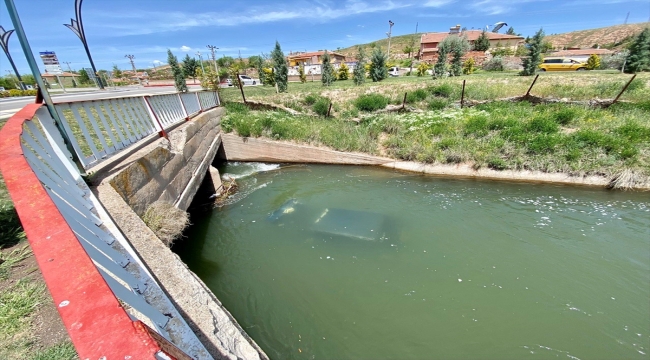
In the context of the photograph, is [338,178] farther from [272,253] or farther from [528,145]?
[528,145]

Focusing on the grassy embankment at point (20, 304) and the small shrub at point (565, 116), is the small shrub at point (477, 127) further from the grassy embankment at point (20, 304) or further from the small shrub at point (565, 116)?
the grassy embankment at point (20, 304)

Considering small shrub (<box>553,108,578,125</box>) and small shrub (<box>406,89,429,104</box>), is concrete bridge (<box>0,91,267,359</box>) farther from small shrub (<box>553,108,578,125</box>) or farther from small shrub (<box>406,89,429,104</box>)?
small shrub (<box>553,108,578,125</box>)

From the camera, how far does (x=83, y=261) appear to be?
0.82 m

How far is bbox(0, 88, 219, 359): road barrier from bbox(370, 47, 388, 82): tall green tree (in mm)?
23508

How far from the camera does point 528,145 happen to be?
8.37 m

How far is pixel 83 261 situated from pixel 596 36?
283ft

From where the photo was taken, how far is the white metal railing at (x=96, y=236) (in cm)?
142

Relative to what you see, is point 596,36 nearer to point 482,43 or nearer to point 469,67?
point 482,43

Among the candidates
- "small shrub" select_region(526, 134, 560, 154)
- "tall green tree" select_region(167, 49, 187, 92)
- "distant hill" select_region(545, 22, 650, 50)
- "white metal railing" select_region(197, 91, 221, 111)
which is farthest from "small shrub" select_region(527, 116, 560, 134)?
"distant hill" select_region(545, 22, 650, 50)

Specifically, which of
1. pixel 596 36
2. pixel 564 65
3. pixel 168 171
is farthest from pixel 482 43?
pixel 168 171

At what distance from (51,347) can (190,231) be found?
4569 millimetres

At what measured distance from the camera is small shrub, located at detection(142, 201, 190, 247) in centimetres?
365

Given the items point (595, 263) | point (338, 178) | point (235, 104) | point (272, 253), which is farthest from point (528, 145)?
point (235, 104)

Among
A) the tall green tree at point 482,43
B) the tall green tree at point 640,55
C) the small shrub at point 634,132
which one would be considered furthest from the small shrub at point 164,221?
the tall green tree at point 482,43
